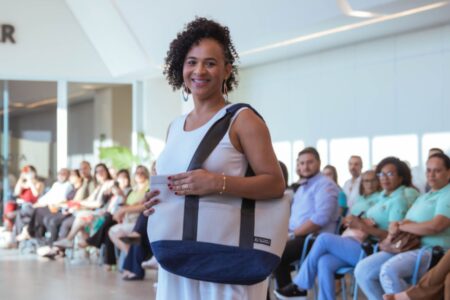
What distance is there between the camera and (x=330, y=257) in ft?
20.5

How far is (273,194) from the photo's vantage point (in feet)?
6.83

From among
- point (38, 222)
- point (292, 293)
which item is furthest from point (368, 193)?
point (38, 222)

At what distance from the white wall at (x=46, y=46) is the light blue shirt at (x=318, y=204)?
33.1 feet

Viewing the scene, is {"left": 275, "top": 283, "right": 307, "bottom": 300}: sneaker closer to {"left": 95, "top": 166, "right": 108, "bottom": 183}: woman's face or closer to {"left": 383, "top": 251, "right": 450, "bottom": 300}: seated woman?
{"left": 383, "top": 251, "right": 450, "bottom": 300}: seated woman

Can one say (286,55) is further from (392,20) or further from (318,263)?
(318,263)

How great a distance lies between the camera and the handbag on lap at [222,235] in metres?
2.04

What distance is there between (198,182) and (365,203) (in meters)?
5.04

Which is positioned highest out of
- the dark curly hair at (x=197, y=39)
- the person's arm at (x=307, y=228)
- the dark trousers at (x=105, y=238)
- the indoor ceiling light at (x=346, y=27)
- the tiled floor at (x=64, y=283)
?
the indoor ceiling light at (x=346, y=27)

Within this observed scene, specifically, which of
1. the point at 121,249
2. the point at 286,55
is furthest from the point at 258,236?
the point at 286,55

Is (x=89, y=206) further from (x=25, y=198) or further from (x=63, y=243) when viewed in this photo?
(x=25, y=198)

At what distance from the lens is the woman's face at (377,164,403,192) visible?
6.13 meters

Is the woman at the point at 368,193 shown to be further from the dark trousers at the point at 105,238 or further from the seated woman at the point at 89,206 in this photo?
the seated woman at the point at 89,206

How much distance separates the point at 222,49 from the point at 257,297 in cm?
68

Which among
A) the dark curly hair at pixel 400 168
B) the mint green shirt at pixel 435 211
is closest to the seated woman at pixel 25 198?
the dark curly hair at pixel 400 168
